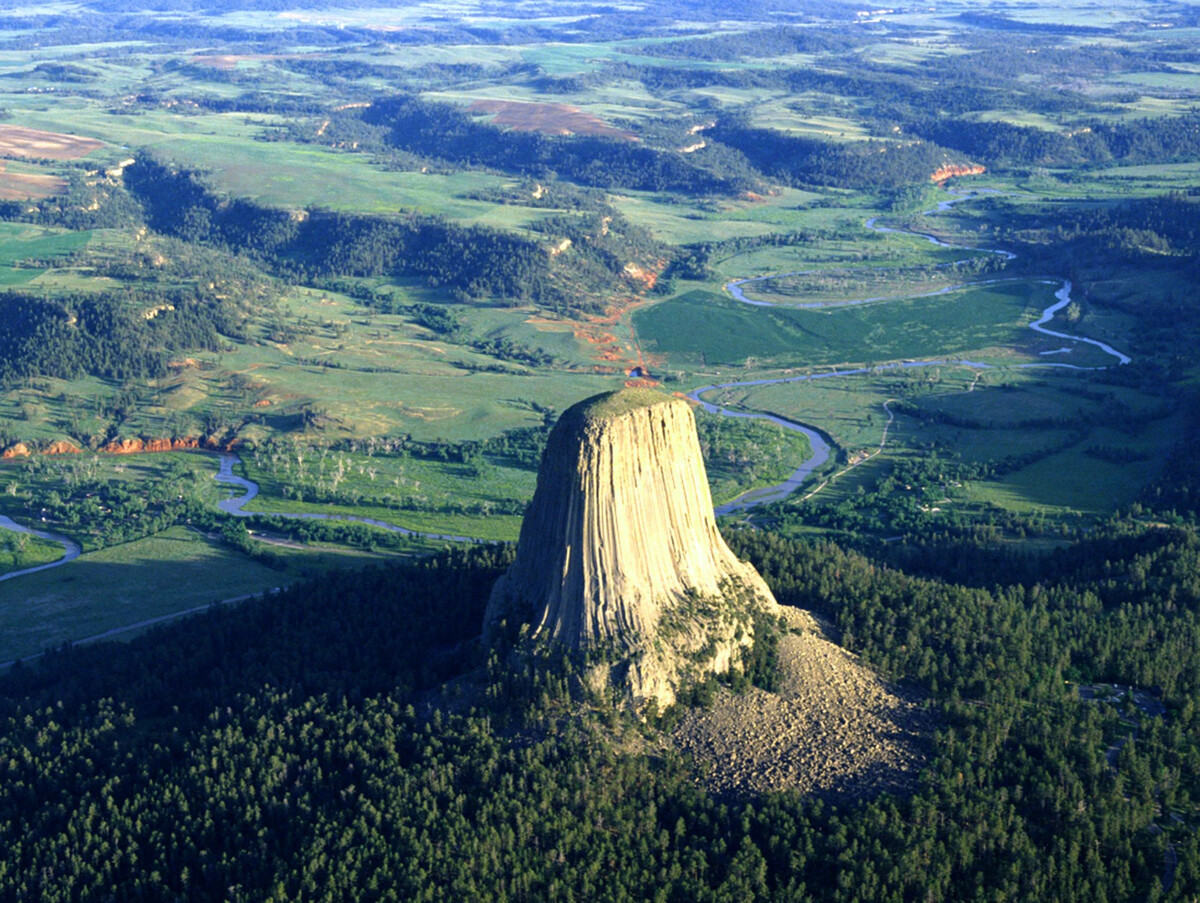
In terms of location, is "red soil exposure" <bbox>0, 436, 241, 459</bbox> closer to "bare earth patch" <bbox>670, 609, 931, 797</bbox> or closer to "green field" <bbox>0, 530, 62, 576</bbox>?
"green field" <bbox>0, 530, 62, 576</bbox>

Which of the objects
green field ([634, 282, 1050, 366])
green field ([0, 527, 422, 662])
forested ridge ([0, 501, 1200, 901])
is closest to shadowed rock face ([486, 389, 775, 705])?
forested ridge ([0, 501, 1200, 901])

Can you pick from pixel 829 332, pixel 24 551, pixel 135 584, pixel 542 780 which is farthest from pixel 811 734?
pixel 829 332

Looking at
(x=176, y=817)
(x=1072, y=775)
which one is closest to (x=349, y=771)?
(x=176, y=817)

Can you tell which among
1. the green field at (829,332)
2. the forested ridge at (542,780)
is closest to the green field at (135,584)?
the forested ridge at (542,780)

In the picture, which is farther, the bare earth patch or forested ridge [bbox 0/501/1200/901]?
the bare earth patch

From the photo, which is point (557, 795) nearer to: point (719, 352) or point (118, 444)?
point (118, 444)

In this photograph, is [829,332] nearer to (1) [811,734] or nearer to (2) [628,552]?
(2) [628,552]

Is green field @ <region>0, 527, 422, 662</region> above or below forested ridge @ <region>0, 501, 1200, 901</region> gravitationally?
below
